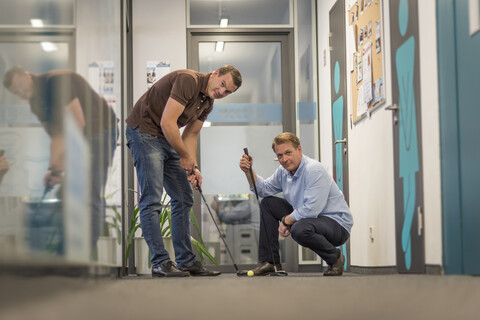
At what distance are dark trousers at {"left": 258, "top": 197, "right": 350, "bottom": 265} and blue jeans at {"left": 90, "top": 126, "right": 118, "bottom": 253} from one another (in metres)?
1.48

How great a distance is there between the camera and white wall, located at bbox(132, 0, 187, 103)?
5742 millimetres

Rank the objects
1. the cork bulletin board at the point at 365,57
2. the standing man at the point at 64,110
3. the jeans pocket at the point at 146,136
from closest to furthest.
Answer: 1. the standing man at the point at 64,110
2. the jeans pocket at the point at 146,136
3. the cork bulletin board at the point at 365,57

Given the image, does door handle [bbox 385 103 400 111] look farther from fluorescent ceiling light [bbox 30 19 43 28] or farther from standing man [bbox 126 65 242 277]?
fluorescent ceiling light [bbox 30 19 43 28]

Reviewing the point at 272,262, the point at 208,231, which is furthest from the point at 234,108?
the point at 272,262

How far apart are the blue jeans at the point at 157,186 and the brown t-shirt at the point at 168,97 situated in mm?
50

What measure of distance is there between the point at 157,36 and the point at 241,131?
101 centimetres

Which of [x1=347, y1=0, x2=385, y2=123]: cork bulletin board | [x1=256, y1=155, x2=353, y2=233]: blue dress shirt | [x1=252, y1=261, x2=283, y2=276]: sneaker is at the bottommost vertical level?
A: [x1=252, y1=261, x2=283, y2=276]: sneaker

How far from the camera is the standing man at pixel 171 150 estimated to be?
3.36 m

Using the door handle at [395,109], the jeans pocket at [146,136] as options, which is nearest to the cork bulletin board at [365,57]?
→ the door handle at [395,109]

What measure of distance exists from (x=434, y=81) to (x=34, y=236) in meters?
2.50

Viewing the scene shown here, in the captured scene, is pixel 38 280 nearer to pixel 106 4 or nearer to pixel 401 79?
pixel 106 4

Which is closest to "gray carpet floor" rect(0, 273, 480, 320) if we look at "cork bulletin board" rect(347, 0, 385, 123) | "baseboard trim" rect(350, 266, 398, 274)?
"baseboard trim" rect(350, 266, 398, 274)

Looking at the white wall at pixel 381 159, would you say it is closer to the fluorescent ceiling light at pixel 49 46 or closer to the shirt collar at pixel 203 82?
the shirt collar at pixel 203 82

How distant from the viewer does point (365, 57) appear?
4320 mm
